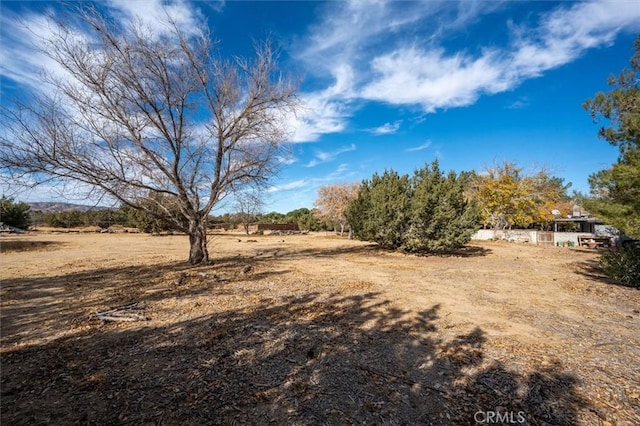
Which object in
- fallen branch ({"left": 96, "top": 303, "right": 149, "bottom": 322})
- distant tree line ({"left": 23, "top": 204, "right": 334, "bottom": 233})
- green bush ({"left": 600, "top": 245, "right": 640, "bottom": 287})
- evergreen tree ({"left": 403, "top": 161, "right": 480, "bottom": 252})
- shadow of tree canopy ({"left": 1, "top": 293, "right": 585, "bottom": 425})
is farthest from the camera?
distant tree line ({"left": 23, "top": 204, "right": 334, "bottom": 233})

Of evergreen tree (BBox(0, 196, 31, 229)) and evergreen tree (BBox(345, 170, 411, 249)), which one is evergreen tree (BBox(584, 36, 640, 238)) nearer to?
evergreen tree (BBox(345, 170, 411, 249))

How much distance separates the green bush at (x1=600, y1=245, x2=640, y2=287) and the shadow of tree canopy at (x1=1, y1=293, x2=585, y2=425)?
22.3ft

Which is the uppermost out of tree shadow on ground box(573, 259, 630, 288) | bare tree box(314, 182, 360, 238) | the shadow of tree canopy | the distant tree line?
bare tree box(314, 182, 360, 238)

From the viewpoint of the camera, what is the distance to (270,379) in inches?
123

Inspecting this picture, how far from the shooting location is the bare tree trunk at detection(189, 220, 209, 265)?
10.9 m

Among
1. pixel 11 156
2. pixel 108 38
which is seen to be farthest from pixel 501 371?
pixel 108 38

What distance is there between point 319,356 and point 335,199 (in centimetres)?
3498

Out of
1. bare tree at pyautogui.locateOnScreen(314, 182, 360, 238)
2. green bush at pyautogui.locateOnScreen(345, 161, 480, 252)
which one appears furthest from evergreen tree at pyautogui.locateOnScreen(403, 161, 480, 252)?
bare tree at pyautogui.locateOnScreen(314, 182, 360, 238)

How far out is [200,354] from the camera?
12.1ft

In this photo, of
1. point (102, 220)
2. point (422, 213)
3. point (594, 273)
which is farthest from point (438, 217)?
point (102, 220)

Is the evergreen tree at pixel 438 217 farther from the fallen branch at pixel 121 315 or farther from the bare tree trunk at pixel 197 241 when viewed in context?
the fallen branch at pixel 121 315

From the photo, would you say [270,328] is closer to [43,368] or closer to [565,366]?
[43,368]

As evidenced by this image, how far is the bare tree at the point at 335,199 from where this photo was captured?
37406 mm

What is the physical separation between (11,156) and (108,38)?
13.7 ft
